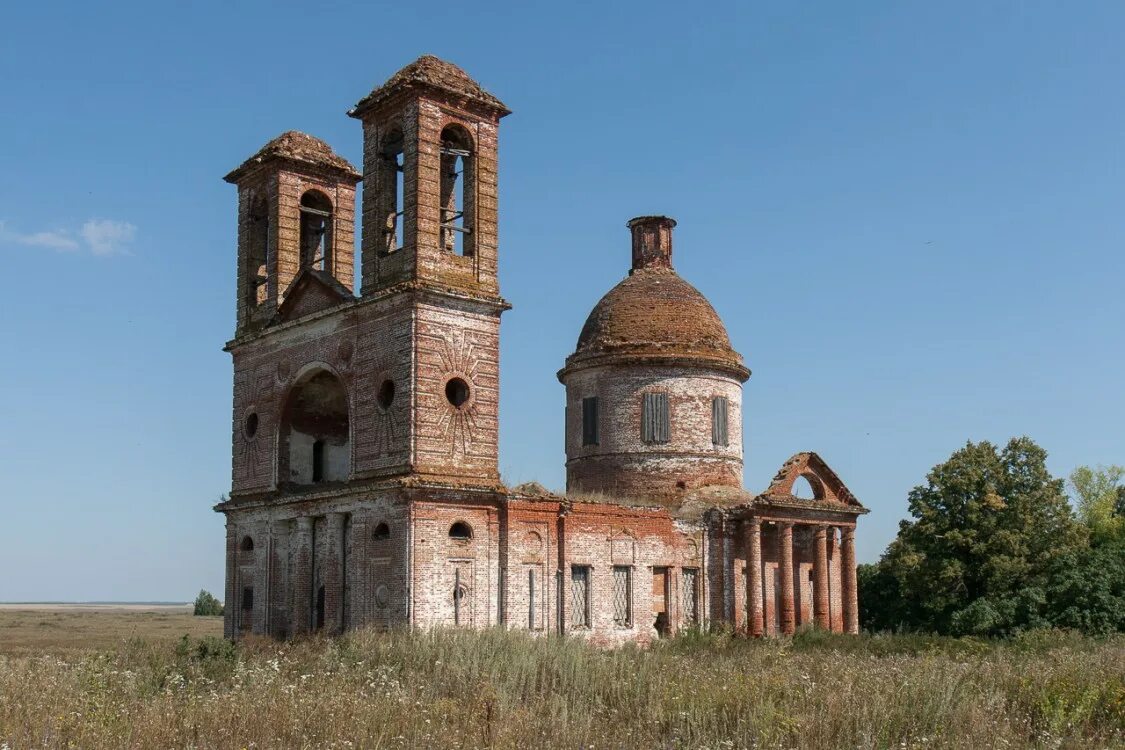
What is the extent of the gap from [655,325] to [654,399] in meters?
1.99

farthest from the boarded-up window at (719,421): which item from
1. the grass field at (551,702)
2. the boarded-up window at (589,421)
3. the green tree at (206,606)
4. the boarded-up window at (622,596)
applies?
the green tree at (206,606)

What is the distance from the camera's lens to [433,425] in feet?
74.2

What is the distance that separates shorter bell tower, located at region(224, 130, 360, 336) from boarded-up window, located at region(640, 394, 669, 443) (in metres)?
8.12

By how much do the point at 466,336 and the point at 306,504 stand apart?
498cm

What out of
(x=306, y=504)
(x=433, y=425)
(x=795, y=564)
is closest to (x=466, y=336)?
(x=433, y=425)

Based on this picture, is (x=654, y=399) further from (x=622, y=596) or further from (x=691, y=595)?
(x=622, y=596)

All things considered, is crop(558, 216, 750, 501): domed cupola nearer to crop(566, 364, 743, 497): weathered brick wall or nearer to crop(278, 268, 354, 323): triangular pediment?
crop(566, 364, 743, 497): weathered brick wall

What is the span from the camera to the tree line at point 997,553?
102ft

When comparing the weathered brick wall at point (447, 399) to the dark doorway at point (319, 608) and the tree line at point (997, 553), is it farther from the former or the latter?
the tree line at point (997, 553)

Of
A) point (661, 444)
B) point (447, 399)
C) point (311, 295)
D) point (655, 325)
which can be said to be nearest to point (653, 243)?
point (655, 325)

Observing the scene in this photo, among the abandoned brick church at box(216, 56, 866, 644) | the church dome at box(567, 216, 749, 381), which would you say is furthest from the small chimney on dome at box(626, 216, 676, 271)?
the abandoned brick church at box(216, 56, 866, 644)

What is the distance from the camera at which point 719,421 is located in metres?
31.2

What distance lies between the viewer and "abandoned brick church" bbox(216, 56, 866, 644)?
74.7 ft

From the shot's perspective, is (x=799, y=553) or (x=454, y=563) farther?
(x=799, y=553)
